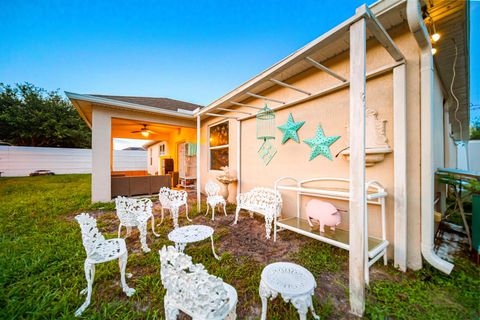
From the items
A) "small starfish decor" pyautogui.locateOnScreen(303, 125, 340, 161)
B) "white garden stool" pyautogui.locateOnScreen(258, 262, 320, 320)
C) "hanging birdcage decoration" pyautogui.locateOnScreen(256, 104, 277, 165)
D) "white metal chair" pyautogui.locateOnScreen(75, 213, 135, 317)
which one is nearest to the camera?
"white garden stool" pyautogui.locateOnScreen(258, 262, 320, 320)

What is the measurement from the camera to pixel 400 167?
209 centimetres

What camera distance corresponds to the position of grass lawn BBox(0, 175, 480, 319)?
1502 mm

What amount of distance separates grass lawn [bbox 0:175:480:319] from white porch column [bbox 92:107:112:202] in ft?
6.92

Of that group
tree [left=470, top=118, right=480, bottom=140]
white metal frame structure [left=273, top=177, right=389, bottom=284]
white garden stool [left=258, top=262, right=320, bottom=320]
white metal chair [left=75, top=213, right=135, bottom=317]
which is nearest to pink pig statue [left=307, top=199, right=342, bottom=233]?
white metal frame structure [left=273, top=177, right=389, bottom=284]

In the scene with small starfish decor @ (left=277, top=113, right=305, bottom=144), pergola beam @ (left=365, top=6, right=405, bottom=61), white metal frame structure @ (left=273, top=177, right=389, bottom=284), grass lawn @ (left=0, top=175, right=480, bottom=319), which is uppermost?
pergola beam @ (left=365, top=6, right=405, bottom=61)

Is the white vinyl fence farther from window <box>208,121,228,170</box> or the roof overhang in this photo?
window <box>208,121,228,170</box>

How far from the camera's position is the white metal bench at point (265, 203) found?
2.90 meters

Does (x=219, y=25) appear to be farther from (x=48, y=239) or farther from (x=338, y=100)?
(x=48, y=239)

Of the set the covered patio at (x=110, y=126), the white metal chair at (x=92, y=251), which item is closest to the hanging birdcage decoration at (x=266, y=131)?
the white metal chair at (x=92, y=251)

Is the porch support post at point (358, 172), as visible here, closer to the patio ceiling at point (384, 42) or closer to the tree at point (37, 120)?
the patio ceiling at point (384, 42)

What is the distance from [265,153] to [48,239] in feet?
14.7

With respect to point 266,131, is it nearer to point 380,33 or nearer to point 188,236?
point 380,33

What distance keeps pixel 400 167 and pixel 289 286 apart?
2.06m

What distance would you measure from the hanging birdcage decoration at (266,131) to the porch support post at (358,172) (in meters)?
2.05
